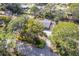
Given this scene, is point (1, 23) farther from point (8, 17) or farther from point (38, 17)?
point (38, 17)

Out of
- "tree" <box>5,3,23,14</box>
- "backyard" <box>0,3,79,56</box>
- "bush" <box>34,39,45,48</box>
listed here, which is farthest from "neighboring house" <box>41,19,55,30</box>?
"tree" <box>5,3,23,14</box>

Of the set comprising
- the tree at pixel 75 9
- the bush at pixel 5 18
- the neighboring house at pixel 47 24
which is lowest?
the neighboring house at pixel 47 24

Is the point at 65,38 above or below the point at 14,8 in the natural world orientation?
below

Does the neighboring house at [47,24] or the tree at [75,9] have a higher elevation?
the tree at [75,9]

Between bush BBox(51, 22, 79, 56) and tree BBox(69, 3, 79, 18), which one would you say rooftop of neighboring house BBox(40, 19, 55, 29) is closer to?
bush BBox(51, 22, 79, 56)

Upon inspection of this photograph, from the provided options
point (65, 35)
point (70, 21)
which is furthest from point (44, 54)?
point (70, 21)

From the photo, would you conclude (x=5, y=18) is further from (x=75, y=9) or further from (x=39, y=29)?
(x=75, y=9)

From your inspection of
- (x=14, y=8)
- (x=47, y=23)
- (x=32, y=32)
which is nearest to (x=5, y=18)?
(x=14, y=8)

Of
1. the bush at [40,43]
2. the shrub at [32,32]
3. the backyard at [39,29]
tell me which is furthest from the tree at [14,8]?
the bush at [40,43]

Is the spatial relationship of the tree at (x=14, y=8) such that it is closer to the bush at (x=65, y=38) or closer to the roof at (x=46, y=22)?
the roof at (x=46, y=22)
